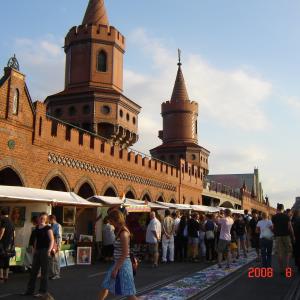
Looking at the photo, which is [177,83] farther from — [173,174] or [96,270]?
[96,270]

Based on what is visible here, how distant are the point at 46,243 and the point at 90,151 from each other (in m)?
14.3

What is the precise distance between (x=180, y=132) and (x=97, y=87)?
1762 centimetres

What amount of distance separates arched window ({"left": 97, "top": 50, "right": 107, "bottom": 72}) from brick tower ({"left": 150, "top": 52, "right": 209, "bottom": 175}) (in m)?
15.8

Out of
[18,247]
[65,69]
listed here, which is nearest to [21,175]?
[18,247]

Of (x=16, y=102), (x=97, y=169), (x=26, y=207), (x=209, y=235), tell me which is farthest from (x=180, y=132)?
(x=26, y=207)

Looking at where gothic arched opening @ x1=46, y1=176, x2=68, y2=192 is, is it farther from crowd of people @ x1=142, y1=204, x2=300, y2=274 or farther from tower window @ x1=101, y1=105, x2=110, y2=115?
tower window @ x1=101, y1=105, x2=110, y2=115

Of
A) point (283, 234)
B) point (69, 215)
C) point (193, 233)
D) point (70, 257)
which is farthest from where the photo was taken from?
point (193, 233)

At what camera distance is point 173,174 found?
35.9 m

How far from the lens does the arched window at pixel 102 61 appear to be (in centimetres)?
3288

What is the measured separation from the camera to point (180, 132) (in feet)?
157

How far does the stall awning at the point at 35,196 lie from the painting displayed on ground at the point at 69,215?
0.61 m

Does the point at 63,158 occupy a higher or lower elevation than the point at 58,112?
lower

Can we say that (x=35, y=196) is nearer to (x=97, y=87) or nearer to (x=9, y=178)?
(x=9, y=178)

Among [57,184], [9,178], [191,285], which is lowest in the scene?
[191,285]
